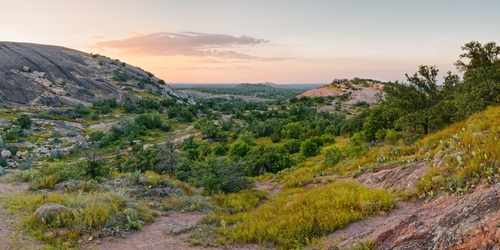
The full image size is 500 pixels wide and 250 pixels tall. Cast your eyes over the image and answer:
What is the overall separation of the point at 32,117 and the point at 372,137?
38.1 meters

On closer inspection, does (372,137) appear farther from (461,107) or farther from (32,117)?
(32,117)

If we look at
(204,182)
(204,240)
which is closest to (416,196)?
(204,240)

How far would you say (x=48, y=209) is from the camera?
308 inches

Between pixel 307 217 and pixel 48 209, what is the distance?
258 inches

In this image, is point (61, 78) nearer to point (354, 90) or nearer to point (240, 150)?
point (240, 150)

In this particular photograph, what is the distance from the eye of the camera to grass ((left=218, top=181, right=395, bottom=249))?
703 centimetres

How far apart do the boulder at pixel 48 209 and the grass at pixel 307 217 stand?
13.6ft

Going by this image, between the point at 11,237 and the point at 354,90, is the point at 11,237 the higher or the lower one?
the lower one

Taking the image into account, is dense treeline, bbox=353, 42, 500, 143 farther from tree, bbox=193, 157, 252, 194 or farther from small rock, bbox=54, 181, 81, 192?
small rock, bbox=54, 181, 81, 192

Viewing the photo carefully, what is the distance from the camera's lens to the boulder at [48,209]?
7641 millimetres

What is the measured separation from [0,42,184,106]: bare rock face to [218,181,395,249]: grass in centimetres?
4879

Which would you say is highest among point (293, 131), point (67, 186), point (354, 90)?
point (354, 90)

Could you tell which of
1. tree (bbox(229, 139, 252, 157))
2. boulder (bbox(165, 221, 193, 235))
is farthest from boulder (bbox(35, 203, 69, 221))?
tree (bbox(229, 139, 252, 157))

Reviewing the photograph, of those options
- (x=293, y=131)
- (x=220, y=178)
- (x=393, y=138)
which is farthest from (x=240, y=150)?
(x=393, y=138)
